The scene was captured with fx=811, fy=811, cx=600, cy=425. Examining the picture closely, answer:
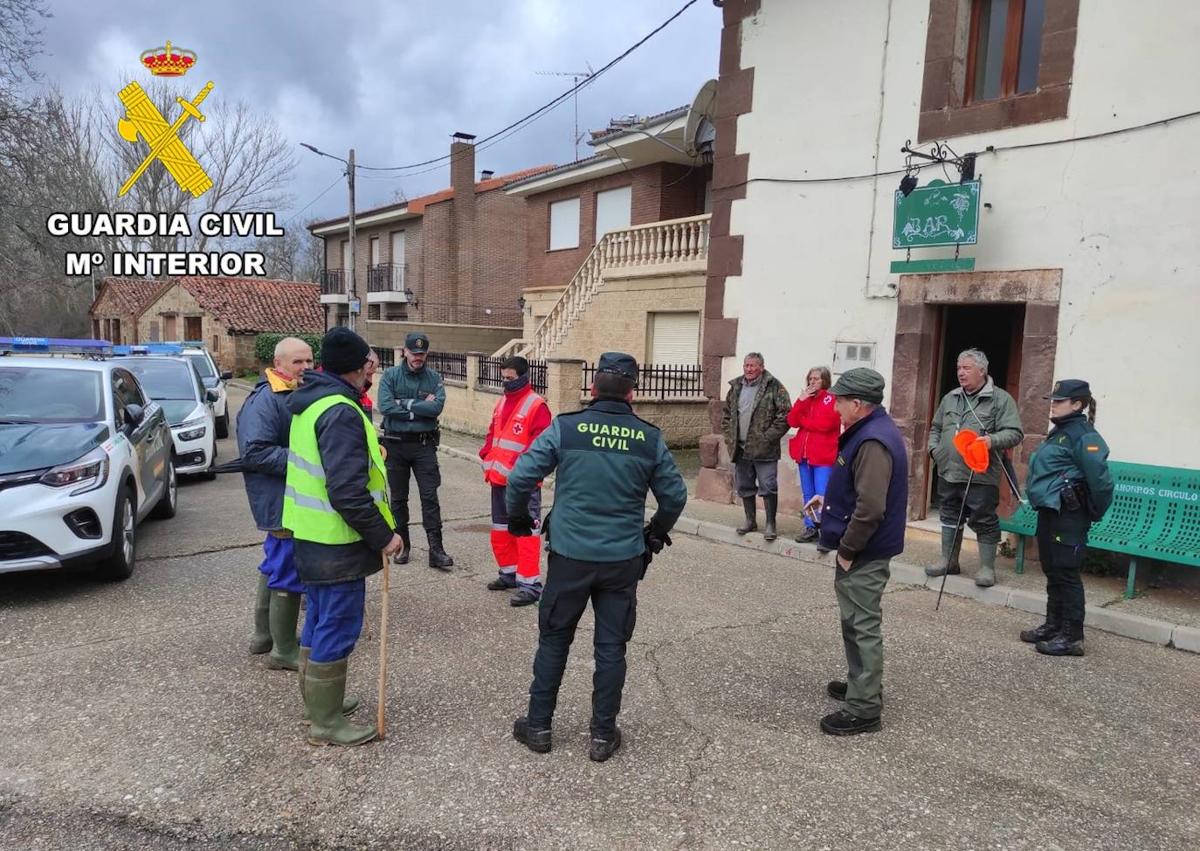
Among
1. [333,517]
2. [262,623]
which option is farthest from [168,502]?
[333,517]

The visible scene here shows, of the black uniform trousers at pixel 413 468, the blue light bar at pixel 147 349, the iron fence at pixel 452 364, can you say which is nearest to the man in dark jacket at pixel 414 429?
the black uniform trousers at pixel 413 468

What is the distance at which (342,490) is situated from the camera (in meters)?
3.32

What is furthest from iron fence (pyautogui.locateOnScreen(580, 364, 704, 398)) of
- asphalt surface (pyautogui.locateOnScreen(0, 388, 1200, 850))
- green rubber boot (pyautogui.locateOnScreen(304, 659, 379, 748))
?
green rubber boot (pyautogui.locateOnScreen(304, 659, 379, 748))

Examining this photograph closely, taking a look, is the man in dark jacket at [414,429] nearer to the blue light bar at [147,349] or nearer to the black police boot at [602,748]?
the black police boot at [602,748]

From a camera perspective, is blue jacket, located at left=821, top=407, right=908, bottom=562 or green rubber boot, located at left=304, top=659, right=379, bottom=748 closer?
green rubber boot, located at left=304, top=659, right=379, bottom=748

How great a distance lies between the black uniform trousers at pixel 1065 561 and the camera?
4.87 meters

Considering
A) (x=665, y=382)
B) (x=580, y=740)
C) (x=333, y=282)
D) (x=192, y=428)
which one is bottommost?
(x=580, y=740)

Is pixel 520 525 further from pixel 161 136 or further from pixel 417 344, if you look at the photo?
pixel 161 136

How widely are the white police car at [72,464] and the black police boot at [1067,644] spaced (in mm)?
6151

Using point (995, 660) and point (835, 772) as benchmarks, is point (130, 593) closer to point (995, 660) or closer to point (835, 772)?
point (835, 772)

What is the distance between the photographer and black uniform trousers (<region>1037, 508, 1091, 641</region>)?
4.87 metres

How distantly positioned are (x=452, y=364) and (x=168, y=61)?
10353 mm

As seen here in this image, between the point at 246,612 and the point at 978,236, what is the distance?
6757 mm

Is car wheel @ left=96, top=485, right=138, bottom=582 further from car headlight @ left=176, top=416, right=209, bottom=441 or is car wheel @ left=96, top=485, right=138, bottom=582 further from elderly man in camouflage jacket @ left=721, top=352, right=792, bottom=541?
elderly man in camouflage jacket @ left=721, top=352, right=792, bottom=541
